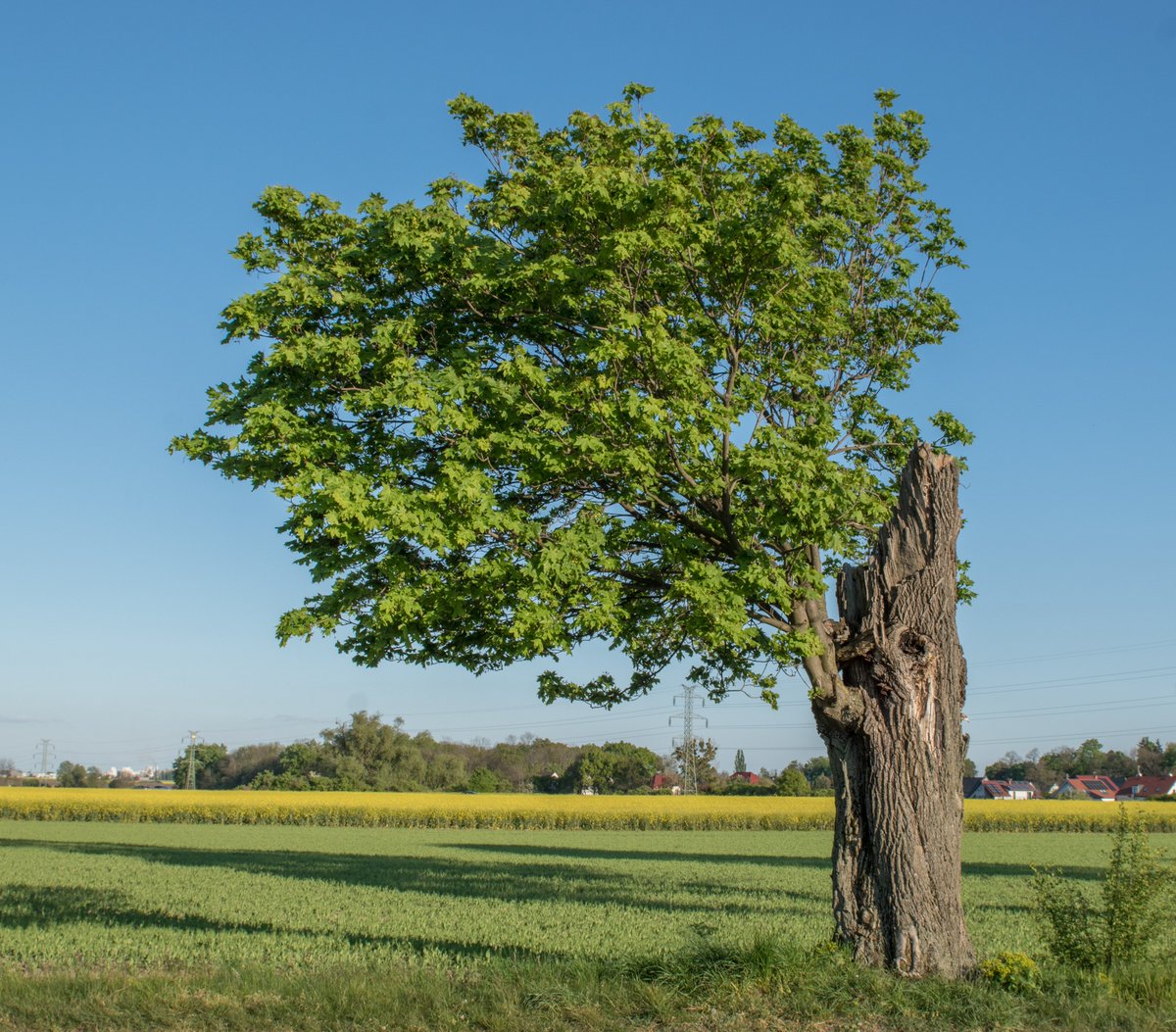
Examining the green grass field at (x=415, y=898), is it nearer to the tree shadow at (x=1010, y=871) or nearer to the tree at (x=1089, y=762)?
the tree shadow at (x=1010, y=871)

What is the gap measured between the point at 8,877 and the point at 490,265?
908 inches

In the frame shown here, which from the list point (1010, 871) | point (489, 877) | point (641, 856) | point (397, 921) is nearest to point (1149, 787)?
point (1010, 871)

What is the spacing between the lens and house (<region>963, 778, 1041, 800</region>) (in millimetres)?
134500

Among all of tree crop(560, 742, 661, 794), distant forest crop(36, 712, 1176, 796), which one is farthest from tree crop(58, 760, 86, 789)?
tree crop(560, 742, 661, 794)

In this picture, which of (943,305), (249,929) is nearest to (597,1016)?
(249,929)

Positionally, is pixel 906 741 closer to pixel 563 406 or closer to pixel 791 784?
pixel 563 406

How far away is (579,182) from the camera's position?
12.2 m

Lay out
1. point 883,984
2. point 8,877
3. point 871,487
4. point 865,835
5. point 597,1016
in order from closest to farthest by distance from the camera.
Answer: point 597,1016 → point 883,984 → point 865,835 → point 871,487 → point 8,877

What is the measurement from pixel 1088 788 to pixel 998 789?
16810mm

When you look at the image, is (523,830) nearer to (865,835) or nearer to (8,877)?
(8,877)

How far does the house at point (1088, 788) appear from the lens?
140 metres

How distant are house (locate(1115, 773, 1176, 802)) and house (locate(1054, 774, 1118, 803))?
1374 millimetres

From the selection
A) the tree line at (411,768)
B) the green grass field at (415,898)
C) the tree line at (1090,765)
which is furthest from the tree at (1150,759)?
the green grass field at (415,898)

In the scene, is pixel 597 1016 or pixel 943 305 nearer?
pixel 597 1016
